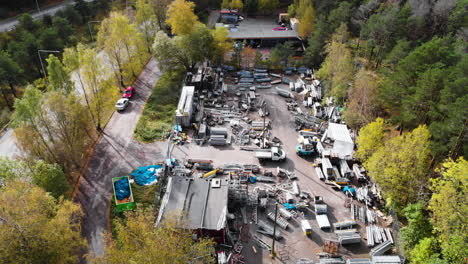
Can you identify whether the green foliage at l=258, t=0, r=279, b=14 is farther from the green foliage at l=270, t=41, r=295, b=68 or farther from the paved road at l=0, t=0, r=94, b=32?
the paved road at l=0, t=0, r=94, b=32

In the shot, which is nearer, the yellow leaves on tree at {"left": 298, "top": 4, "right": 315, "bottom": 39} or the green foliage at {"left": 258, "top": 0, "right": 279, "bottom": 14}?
the yellow leaves on tree at {"left": 298, "top": 4, "right": 315, "bottom": 39}

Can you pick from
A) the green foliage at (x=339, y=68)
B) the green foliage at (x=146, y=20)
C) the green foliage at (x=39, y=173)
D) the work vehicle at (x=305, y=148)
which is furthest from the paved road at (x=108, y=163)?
the green foliage at (x=339, y=68)

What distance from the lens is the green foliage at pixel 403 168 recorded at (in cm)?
2783

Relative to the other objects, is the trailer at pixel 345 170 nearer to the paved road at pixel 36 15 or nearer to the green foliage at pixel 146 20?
the green foliage at pixel 146 20

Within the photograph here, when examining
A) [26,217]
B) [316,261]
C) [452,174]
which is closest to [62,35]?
[26,217]

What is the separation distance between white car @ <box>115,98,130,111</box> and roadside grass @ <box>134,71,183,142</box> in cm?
288

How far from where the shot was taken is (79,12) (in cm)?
6856

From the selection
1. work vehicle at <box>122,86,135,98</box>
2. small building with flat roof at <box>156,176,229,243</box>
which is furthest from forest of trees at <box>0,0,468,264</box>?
work vehicle at <box>122,86,135,98</box>

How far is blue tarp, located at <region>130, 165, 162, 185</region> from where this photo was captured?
1330 inches

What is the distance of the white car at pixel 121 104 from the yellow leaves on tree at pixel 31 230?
79.4 ft

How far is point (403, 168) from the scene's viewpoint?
91.8 ft

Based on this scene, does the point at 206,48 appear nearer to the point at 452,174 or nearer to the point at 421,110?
the point at 421,110

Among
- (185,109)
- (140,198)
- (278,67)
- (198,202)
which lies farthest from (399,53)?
(140,198)

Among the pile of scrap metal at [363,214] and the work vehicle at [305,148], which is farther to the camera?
the work vehicle at [305,148]
